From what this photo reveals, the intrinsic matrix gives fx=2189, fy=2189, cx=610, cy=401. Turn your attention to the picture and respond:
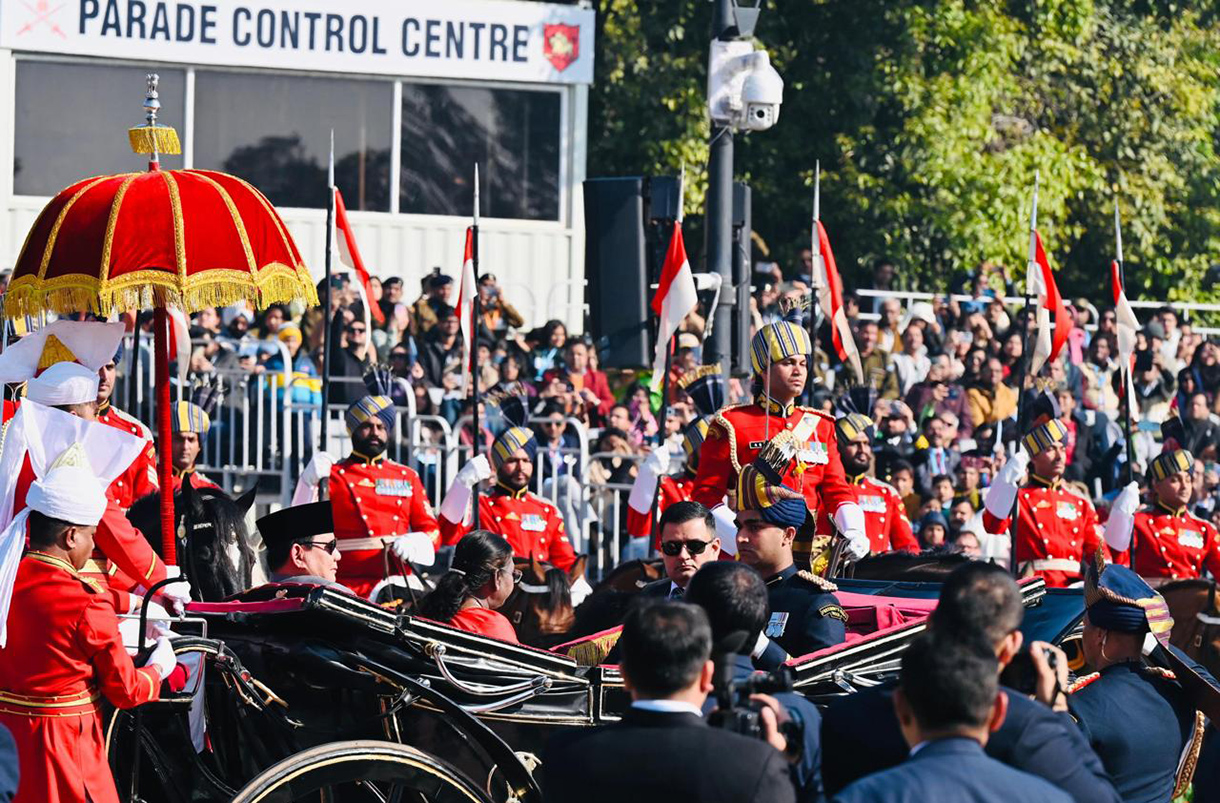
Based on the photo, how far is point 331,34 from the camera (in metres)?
20.8

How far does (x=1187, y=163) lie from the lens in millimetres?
25188

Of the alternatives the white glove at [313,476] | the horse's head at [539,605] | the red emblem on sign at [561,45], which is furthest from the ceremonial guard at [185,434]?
the red emblem on sign at [561,45]

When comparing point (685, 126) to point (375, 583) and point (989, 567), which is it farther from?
point (989, 567)

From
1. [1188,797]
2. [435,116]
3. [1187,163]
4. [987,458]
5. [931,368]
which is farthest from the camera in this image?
[1187,163]

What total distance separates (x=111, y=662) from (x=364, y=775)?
88 centimetres

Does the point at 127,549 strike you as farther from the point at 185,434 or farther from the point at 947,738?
the point at 185,434

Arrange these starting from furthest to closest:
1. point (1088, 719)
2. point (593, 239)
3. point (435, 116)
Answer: point (435, 116) < point (593, 239) < point (1088, 719)

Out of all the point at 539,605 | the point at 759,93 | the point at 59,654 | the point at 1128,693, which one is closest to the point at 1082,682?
the point at 1128,693

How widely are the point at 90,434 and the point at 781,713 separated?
3.22 m

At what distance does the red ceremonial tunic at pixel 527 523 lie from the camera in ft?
44.6

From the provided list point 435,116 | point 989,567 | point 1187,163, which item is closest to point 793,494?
point 989,567

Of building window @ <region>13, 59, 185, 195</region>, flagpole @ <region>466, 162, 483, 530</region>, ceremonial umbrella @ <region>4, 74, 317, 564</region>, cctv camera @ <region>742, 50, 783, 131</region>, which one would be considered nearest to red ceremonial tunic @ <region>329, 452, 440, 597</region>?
flagpole @ <region>466, 162, 483, 530</region>

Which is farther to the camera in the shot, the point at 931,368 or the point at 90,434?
the point at 931,368

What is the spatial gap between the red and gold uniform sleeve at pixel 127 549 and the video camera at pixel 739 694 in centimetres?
276
